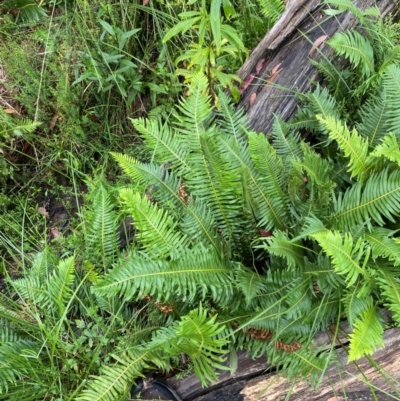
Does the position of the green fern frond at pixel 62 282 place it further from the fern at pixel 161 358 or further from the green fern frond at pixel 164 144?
the green fern frond at pixel 164 144

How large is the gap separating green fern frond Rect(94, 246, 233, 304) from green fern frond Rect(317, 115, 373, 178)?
753 millimetres

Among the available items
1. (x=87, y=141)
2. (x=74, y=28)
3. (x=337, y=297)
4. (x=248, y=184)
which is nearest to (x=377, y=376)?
(x=337, y=297)

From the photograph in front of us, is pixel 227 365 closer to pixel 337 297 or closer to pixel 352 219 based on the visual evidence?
pixel 337 297

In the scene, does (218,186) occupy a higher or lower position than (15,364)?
higher

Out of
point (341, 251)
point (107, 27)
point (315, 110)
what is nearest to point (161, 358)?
point (341, 251)

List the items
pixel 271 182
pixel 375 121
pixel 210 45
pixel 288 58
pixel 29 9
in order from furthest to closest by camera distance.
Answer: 1. pixel 29 9
2. pixel 288 58
3. pixel 210 45
4. pixel 375 121
5. pixel 271 182

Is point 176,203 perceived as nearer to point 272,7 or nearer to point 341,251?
point 341,251

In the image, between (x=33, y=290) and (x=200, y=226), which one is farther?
(x=33, y=290)

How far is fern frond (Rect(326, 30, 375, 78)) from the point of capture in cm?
222

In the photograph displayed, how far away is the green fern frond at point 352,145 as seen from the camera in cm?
189

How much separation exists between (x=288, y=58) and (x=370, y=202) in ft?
3.66

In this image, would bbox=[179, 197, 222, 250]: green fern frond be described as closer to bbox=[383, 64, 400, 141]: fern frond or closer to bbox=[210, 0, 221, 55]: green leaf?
bbox=[210, 0, 221, 55]: green leaf

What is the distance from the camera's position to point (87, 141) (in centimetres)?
290

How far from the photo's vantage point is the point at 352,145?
1.91 metres
